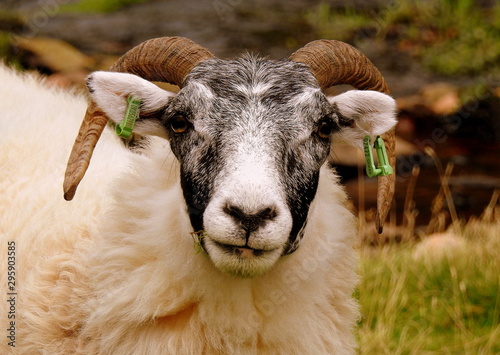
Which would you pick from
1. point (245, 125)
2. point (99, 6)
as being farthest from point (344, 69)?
point (99, 6)

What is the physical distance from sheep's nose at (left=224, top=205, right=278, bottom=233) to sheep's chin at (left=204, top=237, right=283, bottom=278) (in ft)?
0.57

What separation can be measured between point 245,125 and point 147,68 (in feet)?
2.92

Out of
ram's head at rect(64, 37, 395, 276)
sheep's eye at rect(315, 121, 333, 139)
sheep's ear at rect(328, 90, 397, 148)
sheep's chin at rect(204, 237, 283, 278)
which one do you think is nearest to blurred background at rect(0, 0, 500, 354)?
sheep's ear at rect(328, 90, 397, 148)

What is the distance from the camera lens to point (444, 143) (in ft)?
39.6

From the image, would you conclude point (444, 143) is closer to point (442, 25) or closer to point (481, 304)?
point (442, 25)

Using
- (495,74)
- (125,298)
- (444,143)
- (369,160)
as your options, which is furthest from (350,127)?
(495,74)

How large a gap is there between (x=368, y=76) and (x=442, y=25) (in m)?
10.7

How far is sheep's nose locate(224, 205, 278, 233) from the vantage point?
10.9 ft

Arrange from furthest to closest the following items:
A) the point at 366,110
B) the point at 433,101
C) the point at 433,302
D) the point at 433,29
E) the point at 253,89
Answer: the point at 433,29 < the point at 433,101 < the point at 433,302 < the point at 366,110 < the point at 253,89

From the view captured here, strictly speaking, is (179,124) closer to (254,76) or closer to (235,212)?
(254,76)

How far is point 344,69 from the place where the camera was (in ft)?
14.1

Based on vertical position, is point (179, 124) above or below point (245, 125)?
below

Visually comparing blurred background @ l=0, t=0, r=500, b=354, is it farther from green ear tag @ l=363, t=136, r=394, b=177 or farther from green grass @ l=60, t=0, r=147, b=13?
green ear tag @ l=363, t=136, r=394, b=177

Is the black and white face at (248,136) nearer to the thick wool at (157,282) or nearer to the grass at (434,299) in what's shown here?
the thick wool at (157,282)
